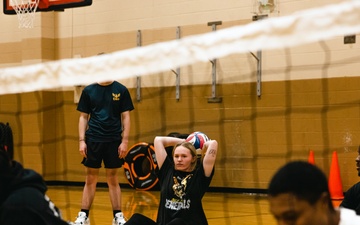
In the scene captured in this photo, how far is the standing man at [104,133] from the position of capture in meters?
7.03

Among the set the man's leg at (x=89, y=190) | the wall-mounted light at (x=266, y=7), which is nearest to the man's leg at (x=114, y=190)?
the man's leg at (x=89, y=190)

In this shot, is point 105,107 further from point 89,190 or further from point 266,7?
point 266,7

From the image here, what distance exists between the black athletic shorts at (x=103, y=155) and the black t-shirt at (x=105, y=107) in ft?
0.17

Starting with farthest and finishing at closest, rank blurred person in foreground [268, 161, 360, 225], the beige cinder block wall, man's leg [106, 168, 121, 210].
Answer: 1. the beige cinder block wall
2. man's leg [106, 168, 121, 210]
3. blurred person in foreground [268, 161, 360, 225]

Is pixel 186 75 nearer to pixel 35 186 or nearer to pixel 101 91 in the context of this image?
pixel 101 91

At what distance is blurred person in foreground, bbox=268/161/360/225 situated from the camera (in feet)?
7.28

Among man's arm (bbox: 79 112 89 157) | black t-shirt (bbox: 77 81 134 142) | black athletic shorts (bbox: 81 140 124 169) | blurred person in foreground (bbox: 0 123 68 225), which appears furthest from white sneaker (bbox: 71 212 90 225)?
blurred person in foreground (bbox: 0 123 68 225)

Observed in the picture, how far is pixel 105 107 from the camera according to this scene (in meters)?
7.14

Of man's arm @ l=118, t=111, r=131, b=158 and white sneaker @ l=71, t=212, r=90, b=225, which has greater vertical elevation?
man's arm @ l=118, t=111, r=131, b=158

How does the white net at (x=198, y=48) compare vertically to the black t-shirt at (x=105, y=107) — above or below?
above

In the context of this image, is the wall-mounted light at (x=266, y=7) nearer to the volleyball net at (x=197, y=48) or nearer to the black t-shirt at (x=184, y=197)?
the black t-shirt at (x=184, y=197)

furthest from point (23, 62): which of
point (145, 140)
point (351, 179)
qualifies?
point (351, 179)

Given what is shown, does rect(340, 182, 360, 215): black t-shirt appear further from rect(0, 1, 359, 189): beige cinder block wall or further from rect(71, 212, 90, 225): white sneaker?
rect(0, 1, 359, 189): beige cinder block wall

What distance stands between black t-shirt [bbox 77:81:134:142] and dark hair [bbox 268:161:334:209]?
16.1 ft
